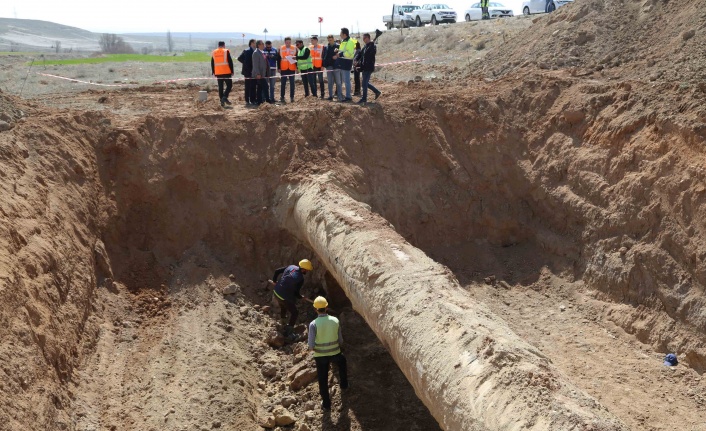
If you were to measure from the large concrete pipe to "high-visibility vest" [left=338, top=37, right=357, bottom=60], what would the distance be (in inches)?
191

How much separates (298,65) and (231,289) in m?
6.09

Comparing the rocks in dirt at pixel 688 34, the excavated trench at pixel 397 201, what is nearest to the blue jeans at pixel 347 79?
the excavated trench at pixel 397 201

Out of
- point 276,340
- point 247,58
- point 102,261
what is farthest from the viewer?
point 247,58

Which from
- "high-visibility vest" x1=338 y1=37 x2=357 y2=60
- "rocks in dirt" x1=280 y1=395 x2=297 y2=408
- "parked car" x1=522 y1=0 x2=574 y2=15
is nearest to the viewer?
"rocks in dirt" x1=280 y1=395 x2=297 y2=408

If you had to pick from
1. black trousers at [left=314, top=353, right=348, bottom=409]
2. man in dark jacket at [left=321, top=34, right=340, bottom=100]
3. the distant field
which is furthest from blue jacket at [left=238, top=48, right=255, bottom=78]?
the distant field

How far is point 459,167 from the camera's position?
14.4 m

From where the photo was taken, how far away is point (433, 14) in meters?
32.7

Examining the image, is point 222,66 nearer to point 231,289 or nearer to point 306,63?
point 306,63

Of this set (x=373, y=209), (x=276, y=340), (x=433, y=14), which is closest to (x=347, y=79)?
(x=373, y=209)

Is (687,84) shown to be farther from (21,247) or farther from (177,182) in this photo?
(21,247)

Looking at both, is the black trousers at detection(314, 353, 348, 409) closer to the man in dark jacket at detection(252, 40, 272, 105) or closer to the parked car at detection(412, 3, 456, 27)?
the man in dark jacket at detection(252, 40, 272, 105)

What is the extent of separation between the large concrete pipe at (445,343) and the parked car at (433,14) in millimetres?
23129

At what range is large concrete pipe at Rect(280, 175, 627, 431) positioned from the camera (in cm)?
637

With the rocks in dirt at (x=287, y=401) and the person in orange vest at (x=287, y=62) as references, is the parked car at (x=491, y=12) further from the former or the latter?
the rocks in dirt at (x=287, y=401)
